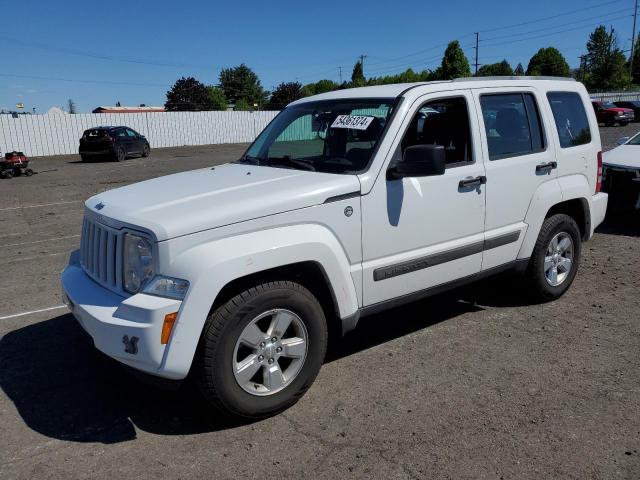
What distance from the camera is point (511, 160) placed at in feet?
15.3

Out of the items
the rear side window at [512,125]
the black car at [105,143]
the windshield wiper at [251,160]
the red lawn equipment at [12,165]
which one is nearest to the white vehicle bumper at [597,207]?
the rear side window at [512,125]

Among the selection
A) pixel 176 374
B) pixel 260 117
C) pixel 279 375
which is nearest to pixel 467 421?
pixel 279 375

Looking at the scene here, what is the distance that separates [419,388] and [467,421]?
0.48 meters

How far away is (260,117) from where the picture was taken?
41.7 metres

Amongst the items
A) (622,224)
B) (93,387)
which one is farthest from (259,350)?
(622,224)

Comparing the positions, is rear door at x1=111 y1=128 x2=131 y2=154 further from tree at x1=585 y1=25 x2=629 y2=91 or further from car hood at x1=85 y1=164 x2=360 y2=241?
tree at x1=585 y1=25 x2=629 y2=91

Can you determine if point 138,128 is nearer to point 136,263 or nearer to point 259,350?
point 136,263

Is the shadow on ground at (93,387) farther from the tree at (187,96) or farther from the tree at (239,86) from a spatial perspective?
the tree at (239,86)

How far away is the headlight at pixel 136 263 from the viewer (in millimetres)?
3160

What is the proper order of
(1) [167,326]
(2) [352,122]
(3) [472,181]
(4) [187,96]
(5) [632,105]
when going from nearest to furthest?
(1) [167,326], (2) [352,122], (3) [472,181], (5) [632,105], (4) [187,96]

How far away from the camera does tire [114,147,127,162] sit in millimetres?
24973

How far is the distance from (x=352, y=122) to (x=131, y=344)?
2245mm

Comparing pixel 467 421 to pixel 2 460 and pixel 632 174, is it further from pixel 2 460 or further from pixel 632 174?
pixel 632 174

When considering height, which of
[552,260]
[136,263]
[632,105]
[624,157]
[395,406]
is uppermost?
[632,105]
